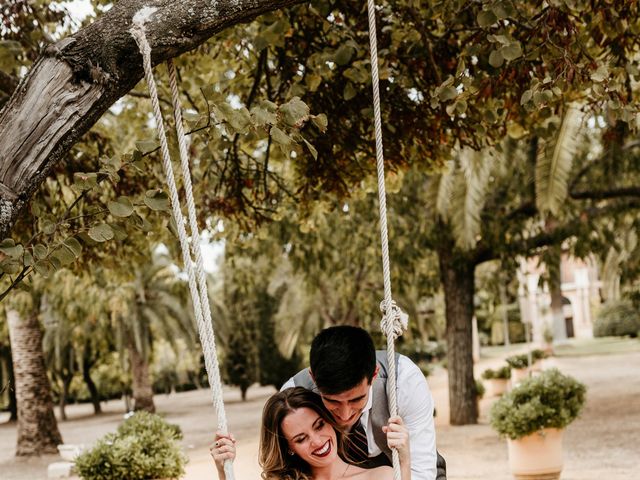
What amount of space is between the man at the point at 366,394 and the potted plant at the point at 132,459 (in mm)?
5403

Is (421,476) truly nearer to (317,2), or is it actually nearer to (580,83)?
(580,83)

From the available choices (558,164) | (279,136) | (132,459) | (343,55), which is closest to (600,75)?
(343,55)

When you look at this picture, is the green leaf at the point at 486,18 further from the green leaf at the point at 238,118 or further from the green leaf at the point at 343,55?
the green leaf at the point at 238,118

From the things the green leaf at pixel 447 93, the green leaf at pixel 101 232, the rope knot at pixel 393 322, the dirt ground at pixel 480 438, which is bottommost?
A: the dirt ground at pixel 480 438

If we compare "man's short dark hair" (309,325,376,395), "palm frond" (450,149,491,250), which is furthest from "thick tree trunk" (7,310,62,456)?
"man's short dark hair" (309,325,376,395)

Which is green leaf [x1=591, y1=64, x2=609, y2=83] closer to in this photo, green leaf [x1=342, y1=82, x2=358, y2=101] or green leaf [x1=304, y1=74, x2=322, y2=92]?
green leaf [x1=342, y1=82, x2=358, y2=101]

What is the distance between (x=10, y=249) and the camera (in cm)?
248

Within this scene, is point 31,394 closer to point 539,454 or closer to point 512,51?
point 539,454

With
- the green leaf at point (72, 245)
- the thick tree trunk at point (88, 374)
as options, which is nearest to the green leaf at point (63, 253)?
the green leaf at point (72, 245)

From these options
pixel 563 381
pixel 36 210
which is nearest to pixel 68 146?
pixel 36 210

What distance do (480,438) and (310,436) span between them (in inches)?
491

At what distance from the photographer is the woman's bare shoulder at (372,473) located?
3449 millimetres

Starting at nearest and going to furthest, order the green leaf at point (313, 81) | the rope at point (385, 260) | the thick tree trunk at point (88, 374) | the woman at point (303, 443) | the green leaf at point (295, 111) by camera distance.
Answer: the rope at point (385, 260), the green leaf at point (295, 111), the woman at point (303, 443), the green leaf at point (313, 81), the thick tree trunk at point (88, 374)

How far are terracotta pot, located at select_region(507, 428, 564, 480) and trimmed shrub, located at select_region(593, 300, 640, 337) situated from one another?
4491 centimetres
